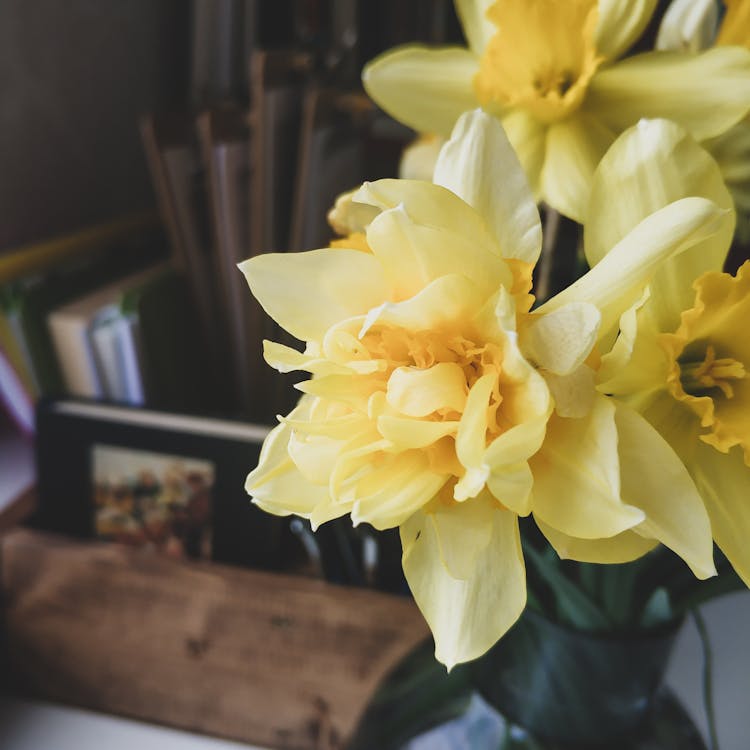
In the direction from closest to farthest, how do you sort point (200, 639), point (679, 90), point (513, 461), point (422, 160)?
point (513, 461), point (679, 90), point (422, 160), point (200, 639)

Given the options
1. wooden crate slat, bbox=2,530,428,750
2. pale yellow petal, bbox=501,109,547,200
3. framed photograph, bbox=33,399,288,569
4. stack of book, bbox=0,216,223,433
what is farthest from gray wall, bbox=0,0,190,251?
pale yellow petal, bbox=501,109,547,200

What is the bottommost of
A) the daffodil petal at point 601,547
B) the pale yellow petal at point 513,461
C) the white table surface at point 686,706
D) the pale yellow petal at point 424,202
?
the white table surface at point 686,706

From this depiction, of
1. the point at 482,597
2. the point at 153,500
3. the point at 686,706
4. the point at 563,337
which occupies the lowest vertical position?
the point at 686,706

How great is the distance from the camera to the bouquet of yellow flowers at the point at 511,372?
10.8 inches

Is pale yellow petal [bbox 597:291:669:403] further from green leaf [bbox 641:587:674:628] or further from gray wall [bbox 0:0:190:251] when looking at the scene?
gray wall [bbox 0:0:190:251]

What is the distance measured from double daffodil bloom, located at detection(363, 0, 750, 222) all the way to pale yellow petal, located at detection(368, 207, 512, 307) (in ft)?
0.38

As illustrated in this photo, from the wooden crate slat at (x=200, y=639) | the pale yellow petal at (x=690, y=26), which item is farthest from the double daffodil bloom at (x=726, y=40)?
the wooden crate slat at (x=200, y=639)

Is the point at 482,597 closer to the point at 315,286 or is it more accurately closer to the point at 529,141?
the point at 315,286

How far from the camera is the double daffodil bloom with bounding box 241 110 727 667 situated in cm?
27

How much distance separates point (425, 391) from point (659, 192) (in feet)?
0.44

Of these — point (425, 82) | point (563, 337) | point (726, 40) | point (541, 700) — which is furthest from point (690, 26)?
point (541, 700)

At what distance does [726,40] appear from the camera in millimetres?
399

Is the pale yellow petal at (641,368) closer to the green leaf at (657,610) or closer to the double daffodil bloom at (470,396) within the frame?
the double daffodil bloom at (470,396)

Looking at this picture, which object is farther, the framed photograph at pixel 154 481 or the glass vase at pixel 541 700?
the framed photograph at pixel 154 481
